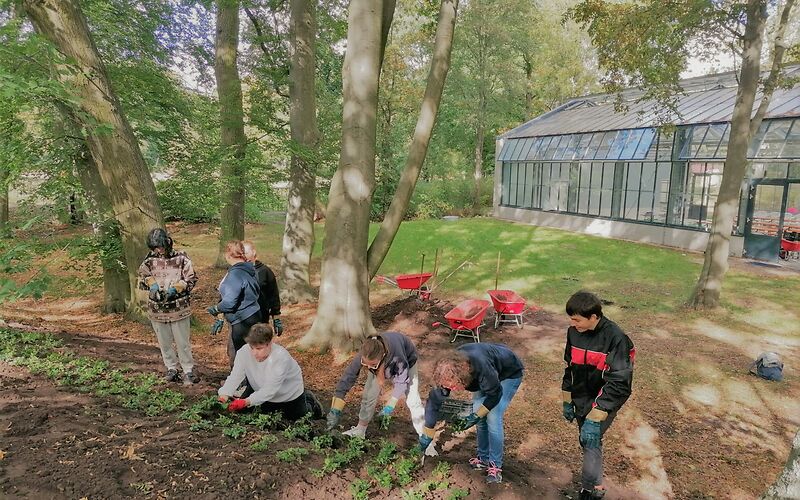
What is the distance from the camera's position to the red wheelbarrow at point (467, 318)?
7094 mm

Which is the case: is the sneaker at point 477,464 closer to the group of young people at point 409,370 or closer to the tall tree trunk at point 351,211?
the group of young people at point 409,370

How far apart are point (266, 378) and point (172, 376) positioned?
4.91ft

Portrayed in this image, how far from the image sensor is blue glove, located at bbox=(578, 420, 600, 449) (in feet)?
11.0

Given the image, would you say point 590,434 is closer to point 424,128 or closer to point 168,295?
point 168,295

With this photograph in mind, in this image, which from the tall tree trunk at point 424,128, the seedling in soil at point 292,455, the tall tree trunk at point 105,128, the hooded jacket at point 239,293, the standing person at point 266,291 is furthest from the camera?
the tall tree trunk at point 424,128

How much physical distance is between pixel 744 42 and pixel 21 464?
11908 millimetres

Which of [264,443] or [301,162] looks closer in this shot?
[264,443]

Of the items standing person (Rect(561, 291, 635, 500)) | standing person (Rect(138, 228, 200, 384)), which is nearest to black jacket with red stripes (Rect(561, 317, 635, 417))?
standing person (Rect(561, 291, 635, 500))

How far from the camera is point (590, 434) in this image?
3.37m

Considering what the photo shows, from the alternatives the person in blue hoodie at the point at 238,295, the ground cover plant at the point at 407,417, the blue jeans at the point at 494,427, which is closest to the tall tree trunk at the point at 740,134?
the ground cover plant at the point at 407,417

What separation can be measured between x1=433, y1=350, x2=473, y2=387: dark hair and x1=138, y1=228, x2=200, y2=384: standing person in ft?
9.04

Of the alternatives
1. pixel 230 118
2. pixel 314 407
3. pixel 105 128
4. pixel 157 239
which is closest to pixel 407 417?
pixel 314 407

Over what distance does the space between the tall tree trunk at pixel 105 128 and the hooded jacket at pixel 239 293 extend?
105 inches

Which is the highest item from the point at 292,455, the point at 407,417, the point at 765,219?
the point at 765,219
